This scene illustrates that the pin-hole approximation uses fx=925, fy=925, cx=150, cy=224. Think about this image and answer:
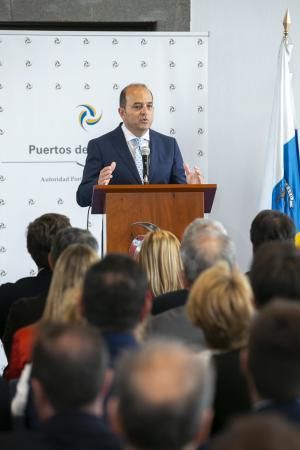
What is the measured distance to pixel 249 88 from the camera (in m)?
8.64

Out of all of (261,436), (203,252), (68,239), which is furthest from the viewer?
(68,239)

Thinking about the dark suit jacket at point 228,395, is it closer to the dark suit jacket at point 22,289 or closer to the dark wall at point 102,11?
the dark suit jacket at point 22,289

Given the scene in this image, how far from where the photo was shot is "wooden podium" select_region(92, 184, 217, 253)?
5395 mm

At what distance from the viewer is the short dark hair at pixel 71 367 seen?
2.01 metres

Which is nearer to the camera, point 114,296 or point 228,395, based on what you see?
point 228,395

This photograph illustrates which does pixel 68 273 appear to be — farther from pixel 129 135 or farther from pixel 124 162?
pixel 129 135

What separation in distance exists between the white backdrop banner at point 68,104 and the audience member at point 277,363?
5.83 m

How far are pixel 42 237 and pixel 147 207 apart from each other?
3.70ft

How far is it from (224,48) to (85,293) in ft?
20.3

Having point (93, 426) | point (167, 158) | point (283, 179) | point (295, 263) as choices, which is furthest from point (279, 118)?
point (93, 426)

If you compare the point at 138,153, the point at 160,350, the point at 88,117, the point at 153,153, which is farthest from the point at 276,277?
the point at 88,117

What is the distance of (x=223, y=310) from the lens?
2.71 metres

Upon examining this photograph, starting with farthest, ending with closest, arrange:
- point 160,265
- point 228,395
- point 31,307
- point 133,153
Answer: point 133,153
point 160,265
point 31,307
point 228,395

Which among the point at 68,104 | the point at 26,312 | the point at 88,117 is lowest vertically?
the point at 26,312
